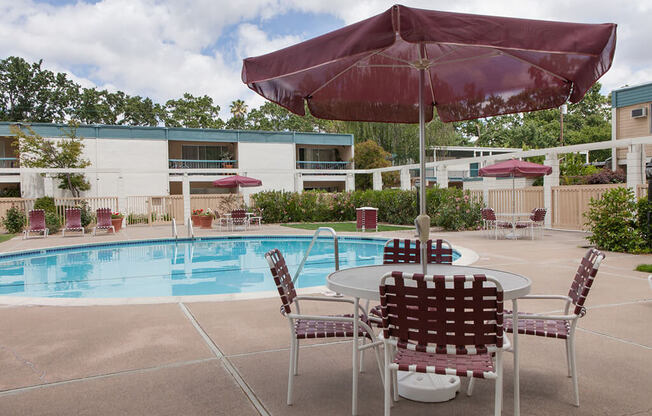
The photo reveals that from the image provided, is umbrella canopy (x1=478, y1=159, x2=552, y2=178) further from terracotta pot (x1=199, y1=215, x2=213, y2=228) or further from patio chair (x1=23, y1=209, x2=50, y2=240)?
patio chair (x1=23, y1=209, x2=50, y2=240)

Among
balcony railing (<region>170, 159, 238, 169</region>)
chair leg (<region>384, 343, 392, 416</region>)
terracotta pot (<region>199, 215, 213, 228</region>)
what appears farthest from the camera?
balcony railing (<region>170, 159, 238, 169</region>)

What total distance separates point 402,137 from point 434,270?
3337 cm

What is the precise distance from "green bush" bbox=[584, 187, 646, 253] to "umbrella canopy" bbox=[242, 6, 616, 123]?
7144 millimetres

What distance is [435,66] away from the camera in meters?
4.11

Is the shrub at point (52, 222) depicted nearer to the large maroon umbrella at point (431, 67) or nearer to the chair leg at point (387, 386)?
the large maroon umbrella at point (431, 67)

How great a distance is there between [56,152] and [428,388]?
2825 cm

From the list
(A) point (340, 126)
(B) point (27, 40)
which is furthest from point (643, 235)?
(B) point (27, 40)

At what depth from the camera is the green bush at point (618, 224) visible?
31.4ft

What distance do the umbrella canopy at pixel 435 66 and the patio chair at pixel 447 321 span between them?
3.92 ft

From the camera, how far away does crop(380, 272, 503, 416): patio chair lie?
2.21 meters

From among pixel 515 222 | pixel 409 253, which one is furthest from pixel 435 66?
pixel 515 222

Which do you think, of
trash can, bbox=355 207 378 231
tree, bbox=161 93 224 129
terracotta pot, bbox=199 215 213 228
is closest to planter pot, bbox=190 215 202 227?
terracotta pot, bbox=199 215 213 228

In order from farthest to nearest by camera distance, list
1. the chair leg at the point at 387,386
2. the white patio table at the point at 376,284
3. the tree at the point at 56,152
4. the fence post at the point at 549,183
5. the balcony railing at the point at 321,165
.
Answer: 1. the balcony railing at the point at 321,165
2. the tree at the point at 56,152
3. the fence post at the point at 549,183
4. the white patio table at the point at 376,284
5. the chair leg at the point at 387,386

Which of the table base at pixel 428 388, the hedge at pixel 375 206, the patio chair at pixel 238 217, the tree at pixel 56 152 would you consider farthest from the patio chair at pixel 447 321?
the tree at pixel 56 152
